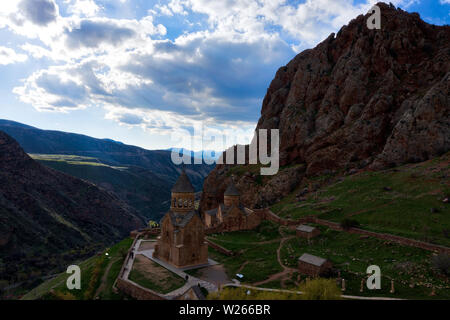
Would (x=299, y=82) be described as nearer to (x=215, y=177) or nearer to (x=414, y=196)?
(x=215, y=177)

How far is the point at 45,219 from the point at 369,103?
90237mm

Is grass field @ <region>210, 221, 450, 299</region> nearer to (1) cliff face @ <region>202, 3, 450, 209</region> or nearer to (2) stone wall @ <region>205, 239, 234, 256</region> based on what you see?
(2) stone wall @ <region>205, 239, 234, 256</region>

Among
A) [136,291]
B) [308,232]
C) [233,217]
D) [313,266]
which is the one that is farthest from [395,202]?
[136,291]

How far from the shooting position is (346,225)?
32281mm

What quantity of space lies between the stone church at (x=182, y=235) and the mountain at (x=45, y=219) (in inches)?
1693

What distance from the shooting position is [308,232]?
33.5 meters

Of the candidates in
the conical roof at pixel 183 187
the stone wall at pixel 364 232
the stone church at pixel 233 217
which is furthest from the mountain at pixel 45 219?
the stone wall at pixel 364 232

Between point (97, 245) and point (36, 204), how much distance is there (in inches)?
859

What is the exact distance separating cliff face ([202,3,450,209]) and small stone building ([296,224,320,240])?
75.5ft

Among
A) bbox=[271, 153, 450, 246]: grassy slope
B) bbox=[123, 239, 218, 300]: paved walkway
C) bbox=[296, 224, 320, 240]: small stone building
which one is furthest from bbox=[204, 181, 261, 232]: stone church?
bbox=[123, 239, 218, 300]: paved walkway

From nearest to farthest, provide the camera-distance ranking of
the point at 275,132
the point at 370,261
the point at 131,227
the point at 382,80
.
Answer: the point at 370,261 → the point at 382,80 → the point at 275,132 → the point at 131,227

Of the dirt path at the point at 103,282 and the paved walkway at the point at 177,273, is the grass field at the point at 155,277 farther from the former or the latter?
the dirt path at the point at 103,282

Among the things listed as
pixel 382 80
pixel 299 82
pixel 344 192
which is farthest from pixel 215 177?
pixel 382 80

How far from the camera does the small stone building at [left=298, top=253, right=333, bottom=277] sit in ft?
76.0
